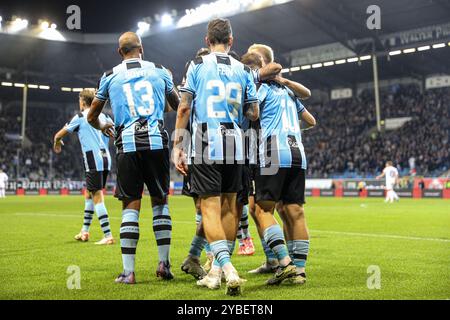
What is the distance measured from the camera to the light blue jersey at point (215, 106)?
498cm

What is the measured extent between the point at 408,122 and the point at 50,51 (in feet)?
100

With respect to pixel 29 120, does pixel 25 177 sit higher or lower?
lower

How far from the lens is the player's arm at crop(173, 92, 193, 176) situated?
4.97 m

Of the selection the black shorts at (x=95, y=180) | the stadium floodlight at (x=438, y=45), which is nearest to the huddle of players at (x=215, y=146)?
the black shorts at (x=95, y=180)

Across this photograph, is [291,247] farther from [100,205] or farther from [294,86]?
[100,205]

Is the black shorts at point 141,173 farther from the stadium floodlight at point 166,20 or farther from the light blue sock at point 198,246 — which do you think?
the stadium floodlight at point 166,20

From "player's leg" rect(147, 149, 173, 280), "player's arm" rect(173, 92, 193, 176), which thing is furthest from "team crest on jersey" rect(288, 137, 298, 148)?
→ "player's leg" rect(147, 149, 173, 280)

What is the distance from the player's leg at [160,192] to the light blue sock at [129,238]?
0.30m

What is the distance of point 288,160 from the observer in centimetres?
Answer: 539

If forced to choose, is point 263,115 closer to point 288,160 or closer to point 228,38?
point 288,160

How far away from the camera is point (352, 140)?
42500 mm

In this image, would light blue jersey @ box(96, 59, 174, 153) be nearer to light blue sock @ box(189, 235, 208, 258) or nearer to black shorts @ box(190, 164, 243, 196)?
black shorts @ box(190, 164, 243, 196)

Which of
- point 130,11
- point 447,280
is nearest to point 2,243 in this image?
point 447,280
